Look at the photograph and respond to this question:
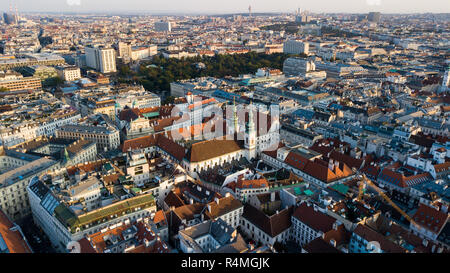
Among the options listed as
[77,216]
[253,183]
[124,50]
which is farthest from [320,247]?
[124,50]

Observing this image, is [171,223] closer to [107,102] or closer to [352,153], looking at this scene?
[352,153]

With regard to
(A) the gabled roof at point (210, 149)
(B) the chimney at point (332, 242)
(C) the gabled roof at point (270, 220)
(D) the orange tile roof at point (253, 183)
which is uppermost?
(A) the gabled roof at point (210, 149)

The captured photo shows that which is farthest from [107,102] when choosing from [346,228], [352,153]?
[346,228]

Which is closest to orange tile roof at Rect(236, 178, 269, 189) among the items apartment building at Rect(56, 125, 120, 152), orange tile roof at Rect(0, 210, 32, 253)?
orange tile roof at Rect(0, 210, 32, 253)

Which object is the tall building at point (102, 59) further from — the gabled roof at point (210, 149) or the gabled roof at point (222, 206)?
the gabled roof at point (222, 206)

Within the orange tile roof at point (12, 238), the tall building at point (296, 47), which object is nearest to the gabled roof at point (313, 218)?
the orange tile roof at point (12, 238)

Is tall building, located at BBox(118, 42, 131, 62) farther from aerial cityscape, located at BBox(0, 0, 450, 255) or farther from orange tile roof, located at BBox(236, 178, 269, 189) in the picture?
orange tile roof, located at BBox(236, 178, 269, 189)

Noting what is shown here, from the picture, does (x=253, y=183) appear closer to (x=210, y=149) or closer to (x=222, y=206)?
(x=222, y=206)

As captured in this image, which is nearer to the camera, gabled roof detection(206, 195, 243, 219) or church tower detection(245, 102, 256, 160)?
gabled roof detection(206, 195, 243, 219)
